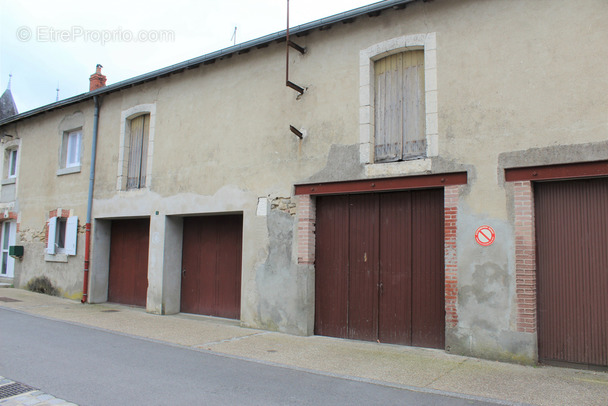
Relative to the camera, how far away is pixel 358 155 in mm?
8055

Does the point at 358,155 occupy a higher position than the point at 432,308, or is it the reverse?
the point at 358,155

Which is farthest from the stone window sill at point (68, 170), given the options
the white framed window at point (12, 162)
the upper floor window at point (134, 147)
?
the white framed window at point (12, 162)

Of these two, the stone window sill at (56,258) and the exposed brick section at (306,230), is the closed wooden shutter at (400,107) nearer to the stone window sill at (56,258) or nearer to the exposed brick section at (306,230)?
the exposed brick section at (306,230)

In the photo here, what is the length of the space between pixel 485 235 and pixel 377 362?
2.38m

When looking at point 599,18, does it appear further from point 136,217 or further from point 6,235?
point 6,235

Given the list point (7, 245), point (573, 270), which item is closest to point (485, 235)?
point (573, 270)

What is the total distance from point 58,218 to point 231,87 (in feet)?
23.2

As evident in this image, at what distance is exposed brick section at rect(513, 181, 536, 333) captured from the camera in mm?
6387

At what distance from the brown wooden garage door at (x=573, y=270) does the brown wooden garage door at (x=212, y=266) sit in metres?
5.93

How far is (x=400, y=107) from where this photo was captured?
25.9ft

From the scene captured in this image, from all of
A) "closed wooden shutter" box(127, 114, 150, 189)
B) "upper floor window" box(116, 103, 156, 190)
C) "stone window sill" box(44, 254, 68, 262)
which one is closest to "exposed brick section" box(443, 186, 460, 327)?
"upper floor window" box(116, 103, 156, 190)

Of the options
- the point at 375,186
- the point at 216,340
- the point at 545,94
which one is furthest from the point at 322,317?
the point at 545,94

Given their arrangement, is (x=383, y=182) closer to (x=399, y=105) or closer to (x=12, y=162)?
(x=399, y=105)

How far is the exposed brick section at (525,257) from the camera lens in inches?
251
